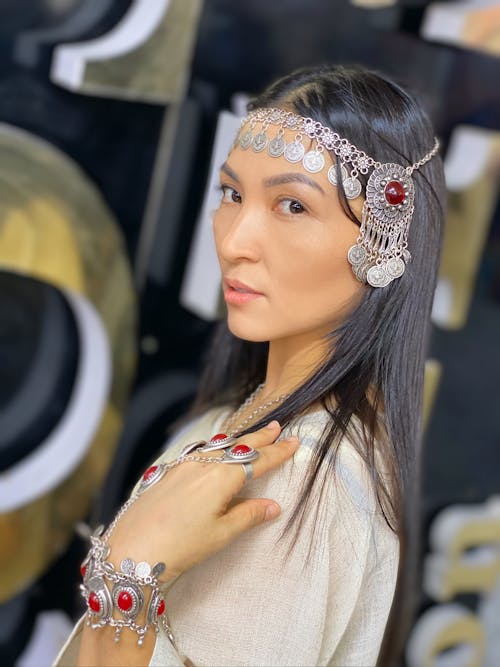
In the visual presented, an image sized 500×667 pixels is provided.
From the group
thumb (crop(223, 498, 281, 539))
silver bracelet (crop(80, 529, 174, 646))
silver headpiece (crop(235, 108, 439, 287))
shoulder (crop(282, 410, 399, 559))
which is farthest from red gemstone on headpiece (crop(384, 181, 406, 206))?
silver bracelet (crop(80, 529, 174, 646))

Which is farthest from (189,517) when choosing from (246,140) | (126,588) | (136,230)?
(136,230)

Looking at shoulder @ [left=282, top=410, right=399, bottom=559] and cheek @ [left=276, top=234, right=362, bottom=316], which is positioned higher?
cheek @ [left=276, top=234, right=362, bottom=316]

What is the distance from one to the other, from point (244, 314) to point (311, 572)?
37 centimetres

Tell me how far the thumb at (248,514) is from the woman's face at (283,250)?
0.25m

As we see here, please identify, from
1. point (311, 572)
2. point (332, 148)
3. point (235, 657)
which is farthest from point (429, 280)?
point (235, 657)

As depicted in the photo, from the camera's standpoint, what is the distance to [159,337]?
2.17 m

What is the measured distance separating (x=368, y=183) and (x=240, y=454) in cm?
42

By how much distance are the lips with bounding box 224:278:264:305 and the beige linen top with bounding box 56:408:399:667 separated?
0.20 meters

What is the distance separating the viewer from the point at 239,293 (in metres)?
1.25

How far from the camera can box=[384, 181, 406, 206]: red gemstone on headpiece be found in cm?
122

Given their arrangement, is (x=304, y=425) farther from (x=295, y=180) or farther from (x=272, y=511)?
(x=295, y=180)

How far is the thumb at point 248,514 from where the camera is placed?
111cm

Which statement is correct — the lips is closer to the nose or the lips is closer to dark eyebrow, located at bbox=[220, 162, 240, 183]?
the nose

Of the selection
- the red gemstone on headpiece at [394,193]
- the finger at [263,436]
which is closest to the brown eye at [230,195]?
the red gemstone on headpiece at [394,193]
